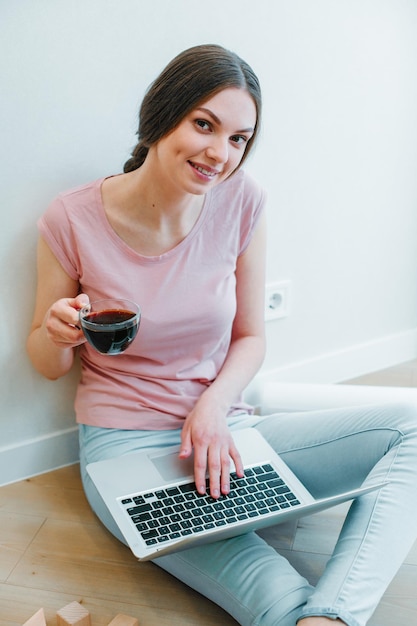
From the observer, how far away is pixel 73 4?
165cm

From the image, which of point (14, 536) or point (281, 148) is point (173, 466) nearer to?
point (14, 536)

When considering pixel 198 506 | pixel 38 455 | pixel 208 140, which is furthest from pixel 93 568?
pixel 208 140

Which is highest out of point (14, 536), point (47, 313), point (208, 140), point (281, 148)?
point (208, 140)

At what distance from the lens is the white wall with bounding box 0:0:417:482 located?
169 centimetres

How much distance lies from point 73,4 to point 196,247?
0.61 meters

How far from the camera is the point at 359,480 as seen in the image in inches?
64.3

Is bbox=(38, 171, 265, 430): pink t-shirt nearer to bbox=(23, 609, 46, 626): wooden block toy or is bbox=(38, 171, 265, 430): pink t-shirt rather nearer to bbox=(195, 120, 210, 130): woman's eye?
bbox=(195, 120, 210, 130): woman's eye

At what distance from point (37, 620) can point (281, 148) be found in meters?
1.39

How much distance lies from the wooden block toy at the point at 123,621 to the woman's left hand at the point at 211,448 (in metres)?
0.28

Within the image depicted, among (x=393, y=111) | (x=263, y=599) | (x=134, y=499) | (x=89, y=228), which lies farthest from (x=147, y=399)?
(x=393, y=111)

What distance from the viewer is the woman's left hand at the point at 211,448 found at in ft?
4.98

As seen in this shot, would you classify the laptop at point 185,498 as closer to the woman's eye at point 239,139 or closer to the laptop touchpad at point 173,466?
the laptop touchpad at point 173,466

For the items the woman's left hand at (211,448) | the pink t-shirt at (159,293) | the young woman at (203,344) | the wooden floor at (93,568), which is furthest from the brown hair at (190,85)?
the wooden floor at (93,568)

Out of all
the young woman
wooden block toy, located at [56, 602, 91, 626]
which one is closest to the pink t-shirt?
the young woman
